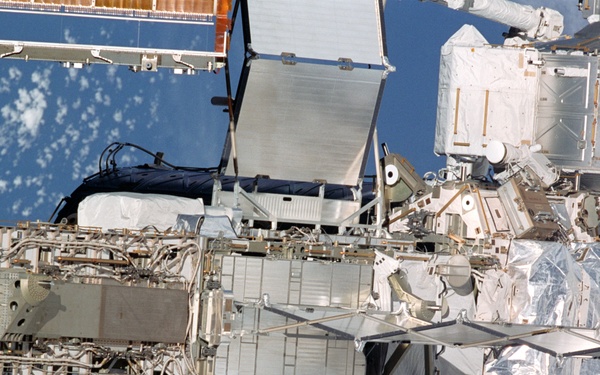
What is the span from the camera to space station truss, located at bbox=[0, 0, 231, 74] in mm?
18516

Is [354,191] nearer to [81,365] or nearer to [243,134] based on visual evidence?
[243,134]

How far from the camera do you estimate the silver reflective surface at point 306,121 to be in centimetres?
1894

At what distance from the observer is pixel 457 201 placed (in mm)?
19375

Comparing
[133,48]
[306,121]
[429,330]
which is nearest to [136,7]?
[133,48]

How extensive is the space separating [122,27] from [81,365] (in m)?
6.22

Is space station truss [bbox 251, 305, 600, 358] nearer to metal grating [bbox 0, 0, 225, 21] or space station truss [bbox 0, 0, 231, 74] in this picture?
space station truss [bbox 0, 0, 231, 74]

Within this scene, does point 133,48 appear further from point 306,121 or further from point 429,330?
point 429,330

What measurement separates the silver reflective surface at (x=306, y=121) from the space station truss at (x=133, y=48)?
2.85ft

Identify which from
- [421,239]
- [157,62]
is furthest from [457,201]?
[157,62]

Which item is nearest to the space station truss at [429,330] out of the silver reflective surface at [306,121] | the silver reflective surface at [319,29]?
the silver reflective surface at [306,121]

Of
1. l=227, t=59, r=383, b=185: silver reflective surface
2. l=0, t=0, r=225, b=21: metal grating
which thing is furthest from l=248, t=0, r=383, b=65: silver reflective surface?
l=0, t=0, r=225, b=21: metal grating

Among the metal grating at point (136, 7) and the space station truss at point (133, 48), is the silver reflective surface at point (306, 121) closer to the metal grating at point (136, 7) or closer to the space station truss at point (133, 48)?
A: the space station truss at point (133, 48)

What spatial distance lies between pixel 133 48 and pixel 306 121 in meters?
3.03

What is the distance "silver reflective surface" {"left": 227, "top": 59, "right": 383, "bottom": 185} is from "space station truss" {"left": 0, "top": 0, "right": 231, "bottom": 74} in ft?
2.85
